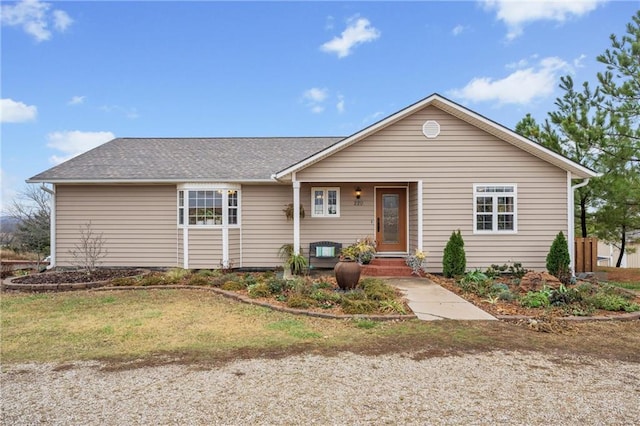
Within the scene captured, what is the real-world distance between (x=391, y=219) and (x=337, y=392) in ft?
28.9

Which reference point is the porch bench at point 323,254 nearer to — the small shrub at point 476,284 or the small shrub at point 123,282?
the small shrub at point 476,284

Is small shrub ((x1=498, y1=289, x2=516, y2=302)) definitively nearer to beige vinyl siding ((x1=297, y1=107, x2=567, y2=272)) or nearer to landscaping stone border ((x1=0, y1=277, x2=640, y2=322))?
landscaping stone border ((x1=0, y1=277, x2=640, y2=322))

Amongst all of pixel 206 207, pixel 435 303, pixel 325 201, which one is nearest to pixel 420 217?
pixel 325 201

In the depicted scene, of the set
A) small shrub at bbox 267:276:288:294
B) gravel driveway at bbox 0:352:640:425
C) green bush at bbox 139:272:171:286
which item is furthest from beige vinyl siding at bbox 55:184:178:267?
gravel driveway at bbox 0:352:640:425

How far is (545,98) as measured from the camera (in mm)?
12891

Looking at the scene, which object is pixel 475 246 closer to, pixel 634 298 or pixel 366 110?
pixel 634 298

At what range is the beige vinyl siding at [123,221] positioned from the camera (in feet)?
37.9

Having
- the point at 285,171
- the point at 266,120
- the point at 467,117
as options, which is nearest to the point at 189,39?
the point at 266,120

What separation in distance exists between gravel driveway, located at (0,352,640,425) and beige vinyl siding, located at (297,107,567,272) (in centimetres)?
655

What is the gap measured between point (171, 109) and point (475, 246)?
648 inches

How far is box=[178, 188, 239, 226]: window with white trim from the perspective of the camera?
11258 mm

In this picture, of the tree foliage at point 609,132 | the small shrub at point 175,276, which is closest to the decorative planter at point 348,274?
the small shrub at point 175,276

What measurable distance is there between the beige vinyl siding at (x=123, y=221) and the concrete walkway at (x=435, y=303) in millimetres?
7309

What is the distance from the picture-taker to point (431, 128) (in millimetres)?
10344
